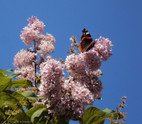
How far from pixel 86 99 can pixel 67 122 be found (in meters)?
0.32

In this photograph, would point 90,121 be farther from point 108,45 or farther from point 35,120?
point 108,45

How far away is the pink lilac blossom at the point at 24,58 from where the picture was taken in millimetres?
3335

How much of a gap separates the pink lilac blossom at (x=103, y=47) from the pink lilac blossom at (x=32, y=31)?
1.24 m

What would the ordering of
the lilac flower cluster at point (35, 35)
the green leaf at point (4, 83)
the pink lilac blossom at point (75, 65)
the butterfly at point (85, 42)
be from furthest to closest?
the lilac flower cluster at point (35, 35) < the butterfly at point (85, 42) < the pink lilac blossom at point (75, 65) < the green leaf at point (4, 83)

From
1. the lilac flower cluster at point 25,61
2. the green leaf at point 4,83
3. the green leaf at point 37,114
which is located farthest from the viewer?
the lilac flower cluster at point 25,61

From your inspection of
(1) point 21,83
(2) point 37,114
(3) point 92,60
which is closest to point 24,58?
(1) point 21,83

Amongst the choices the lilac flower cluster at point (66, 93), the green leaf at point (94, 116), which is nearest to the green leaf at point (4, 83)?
the lilac flower cluster at point (66, 93)

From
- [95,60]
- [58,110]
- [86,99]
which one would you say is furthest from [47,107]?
[95,60]

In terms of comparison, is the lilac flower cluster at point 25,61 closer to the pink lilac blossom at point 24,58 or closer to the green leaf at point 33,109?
the pink lilac blossom at point 24,58

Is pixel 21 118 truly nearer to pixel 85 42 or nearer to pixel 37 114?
pixel 37 114

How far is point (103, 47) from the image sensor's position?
2918mm

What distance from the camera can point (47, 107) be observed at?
212cm

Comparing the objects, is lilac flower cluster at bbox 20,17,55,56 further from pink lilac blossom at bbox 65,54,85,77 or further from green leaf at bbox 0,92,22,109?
green leaf at bbox 0,92,22,109

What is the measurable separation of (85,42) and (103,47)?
297 millimetres
